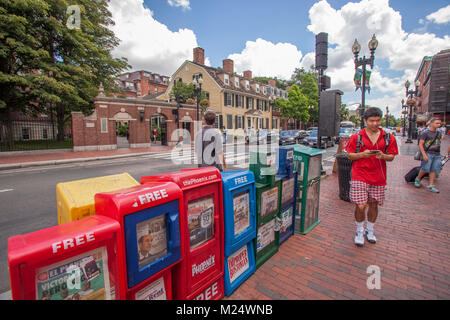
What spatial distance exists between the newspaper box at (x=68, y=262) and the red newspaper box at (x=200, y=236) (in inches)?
23.9

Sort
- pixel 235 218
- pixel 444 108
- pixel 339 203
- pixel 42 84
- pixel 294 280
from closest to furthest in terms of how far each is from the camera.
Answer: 1. pixel 235 218
2. pixel 294 280
3. pixel 339 203
4. pixel 42 84
5. pixel 444 108

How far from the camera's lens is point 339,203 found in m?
5.36

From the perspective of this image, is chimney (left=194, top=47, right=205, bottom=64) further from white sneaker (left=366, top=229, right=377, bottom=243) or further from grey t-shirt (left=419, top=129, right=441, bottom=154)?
white sneaker (left=366, top=229, right=377, bottom=243)

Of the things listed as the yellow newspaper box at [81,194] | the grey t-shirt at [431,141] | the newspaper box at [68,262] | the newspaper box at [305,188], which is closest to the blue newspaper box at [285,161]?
the newspaper box at [305,188]

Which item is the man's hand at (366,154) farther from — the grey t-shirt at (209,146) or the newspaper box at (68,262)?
the newspaper box at (68,262)

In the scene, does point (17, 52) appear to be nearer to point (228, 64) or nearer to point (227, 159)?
point (227, 159)

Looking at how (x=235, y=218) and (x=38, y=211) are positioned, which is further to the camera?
(x=38, y=211)

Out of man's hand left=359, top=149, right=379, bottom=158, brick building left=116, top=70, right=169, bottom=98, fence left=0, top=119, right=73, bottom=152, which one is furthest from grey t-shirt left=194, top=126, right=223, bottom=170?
brick building left=116, top=70, right=169, bottom=98

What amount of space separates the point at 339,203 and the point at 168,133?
19674mm

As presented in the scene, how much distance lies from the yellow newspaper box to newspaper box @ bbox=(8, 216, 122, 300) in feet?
1.05

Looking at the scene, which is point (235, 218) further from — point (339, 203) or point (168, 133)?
point (168, 133)

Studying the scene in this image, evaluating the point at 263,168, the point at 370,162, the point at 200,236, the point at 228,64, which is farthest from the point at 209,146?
the point at 228,64

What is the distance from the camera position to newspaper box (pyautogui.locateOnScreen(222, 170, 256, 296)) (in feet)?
7.81
